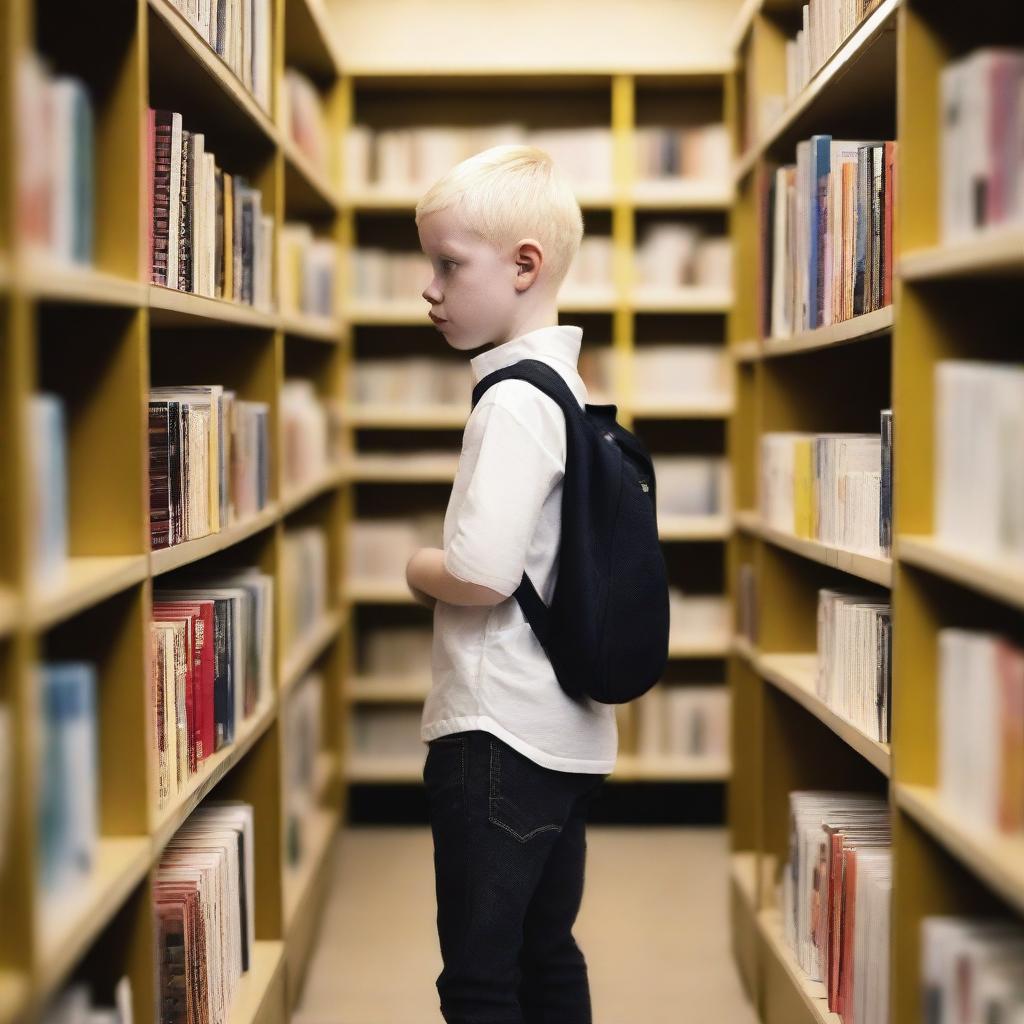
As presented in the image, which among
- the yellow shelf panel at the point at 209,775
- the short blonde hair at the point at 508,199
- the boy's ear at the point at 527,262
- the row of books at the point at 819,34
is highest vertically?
the row of books at the point at 819,34

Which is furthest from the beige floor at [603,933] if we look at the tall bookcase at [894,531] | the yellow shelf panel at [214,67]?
the yellow shelf panel at [214,67]

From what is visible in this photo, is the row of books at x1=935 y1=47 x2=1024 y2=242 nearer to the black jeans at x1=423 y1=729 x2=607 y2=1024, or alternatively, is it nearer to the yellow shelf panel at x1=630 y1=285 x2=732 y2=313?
the black jeans at x1=423 y1=729 x2=607 y2=1024

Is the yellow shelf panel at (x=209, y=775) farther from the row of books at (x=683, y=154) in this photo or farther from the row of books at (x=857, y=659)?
the row of books at (x=683, y=154)

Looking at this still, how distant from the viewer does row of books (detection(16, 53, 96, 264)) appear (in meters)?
1.15

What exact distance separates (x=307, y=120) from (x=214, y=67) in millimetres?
1555

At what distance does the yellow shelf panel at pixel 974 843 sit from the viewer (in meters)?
1.27

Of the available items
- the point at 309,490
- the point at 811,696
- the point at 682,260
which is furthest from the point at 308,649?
the point at 682,260

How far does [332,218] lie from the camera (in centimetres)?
410

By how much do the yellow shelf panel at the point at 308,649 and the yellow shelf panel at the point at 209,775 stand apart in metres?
0.21

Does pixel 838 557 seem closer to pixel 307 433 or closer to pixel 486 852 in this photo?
pixel 486 852

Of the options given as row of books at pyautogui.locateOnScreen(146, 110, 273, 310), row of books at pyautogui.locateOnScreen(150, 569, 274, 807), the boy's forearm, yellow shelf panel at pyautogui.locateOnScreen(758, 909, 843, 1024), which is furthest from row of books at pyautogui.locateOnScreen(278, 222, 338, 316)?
yellow shelf panel at pyautogui.locateOnScreen(758, 909, 843, 1024)

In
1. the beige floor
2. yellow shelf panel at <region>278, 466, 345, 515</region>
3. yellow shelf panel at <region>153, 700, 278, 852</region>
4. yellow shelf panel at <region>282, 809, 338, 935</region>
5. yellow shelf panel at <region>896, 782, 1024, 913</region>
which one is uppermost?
yellow shelf panel at <region>278, 466, 345, 515</region>

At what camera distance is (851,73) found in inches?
88.2

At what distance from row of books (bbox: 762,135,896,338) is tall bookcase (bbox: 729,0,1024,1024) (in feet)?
0.20
